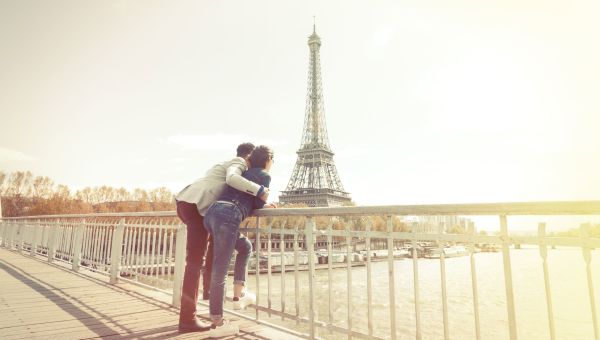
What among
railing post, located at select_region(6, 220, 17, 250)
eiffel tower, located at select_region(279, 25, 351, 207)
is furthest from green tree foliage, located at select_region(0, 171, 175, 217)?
railing post, located at select_region(6, 220, 17, 250)

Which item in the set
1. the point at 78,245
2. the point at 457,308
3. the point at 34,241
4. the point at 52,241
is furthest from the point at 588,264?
the point at 457,308

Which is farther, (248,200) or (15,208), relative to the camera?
(15,208)

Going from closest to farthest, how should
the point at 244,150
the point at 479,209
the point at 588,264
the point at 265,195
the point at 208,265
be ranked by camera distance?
the point at 588,264 → the point at 479,209 → the point at 265,195 → the point at 244,150 → the point at 208,265

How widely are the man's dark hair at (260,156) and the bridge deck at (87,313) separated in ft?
5.37

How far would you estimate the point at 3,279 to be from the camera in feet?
22.2

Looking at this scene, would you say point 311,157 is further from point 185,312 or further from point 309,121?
point 185,312

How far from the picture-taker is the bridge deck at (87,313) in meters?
3.46

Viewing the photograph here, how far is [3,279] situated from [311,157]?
182 ft

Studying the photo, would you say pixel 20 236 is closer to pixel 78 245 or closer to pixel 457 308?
pixel 78 245

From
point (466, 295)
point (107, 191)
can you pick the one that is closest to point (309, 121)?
point (466, 295)

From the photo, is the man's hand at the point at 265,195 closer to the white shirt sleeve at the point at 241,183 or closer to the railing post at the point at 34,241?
the white shirt sleeve at the point at 241,183

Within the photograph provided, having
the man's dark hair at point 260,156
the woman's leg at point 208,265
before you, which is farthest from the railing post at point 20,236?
the man's dark hair at point 260,156

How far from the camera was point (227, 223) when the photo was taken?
3.09 metres

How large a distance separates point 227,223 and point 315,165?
5840 centimetres
